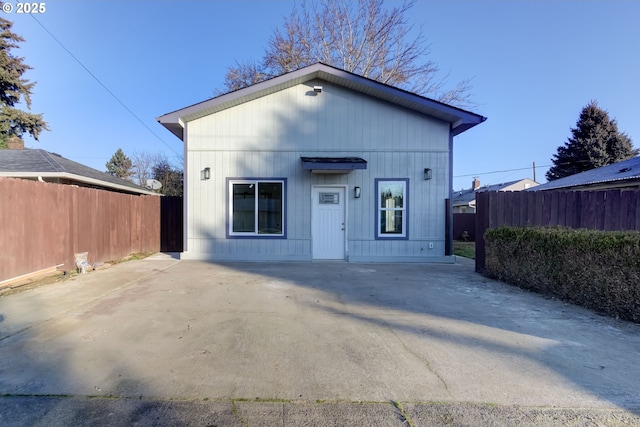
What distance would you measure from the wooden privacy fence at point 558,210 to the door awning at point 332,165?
322 centimetres

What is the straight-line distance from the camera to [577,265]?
512cm

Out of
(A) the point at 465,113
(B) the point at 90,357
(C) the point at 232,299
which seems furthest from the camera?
(A) the point at 465,113

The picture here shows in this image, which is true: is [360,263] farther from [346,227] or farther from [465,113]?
[465,113]

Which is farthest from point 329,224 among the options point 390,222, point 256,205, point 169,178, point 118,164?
point 118,164

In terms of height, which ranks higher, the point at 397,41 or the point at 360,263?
the point at 397,41

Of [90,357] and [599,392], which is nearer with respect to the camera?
[599,392]

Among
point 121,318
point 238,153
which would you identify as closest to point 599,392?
point 121,318

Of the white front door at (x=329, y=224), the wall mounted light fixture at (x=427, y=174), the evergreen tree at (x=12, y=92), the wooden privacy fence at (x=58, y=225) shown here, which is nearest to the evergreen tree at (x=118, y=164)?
the evergreen tree at (x=12, y=92)

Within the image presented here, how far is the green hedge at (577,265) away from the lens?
4.39 m

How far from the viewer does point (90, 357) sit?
3152 millimetres

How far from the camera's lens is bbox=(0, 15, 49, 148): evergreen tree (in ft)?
68.7

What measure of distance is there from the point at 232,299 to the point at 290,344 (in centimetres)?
211

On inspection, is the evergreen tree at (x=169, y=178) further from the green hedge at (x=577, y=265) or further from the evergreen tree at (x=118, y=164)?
the green hedge at (x=577, y=265)

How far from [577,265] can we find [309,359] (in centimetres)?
467
